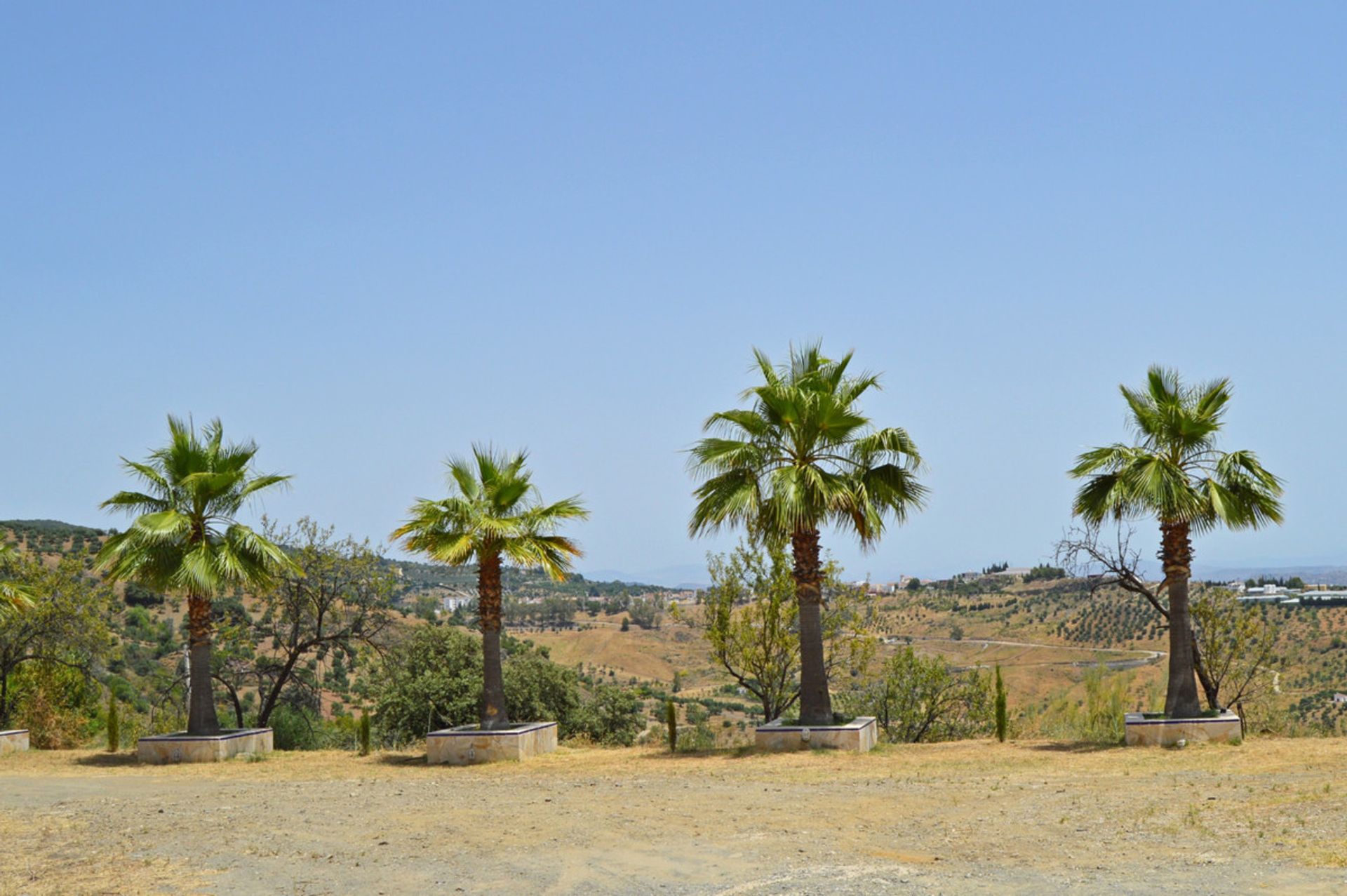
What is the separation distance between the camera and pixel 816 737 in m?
20.3

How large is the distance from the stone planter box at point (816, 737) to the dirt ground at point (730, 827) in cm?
42

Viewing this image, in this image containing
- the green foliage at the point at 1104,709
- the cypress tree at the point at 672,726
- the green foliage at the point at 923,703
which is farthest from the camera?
the green foliage at the point at 923,703

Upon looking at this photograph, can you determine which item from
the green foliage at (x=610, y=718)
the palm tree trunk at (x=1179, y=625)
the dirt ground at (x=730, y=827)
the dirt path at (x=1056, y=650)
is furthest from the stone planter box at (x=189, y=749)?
the dirt path at (x=1056, y=650)

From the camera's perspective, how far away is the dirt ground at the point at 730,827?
35.1 ft

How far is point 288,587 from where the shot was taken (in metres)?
→ 28.0

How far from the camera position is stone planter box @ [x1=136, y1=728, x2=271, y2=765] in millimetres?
22562

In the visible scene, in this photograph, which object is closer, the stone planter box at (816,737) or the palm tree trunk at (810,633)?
the stone planter box at (816,737)

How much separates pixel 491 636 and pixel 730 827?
9.87 meters

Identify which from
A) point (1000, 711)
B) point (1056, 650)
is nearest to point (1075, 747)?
point (1000, 711)

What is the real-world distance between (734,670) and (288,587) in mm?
10858

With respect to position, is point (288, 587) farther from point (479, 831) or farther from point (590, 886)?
point (590, 886)

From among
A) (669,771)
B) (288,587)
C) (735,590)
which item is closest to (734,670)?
(735,590)

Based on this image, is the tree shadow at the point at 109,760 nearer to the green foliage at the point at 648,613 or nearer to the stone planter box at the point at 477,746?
the stone planter box at the point at 477,746

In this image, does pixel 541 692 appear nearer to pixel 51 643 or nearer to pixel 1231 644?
pixel 51 643
